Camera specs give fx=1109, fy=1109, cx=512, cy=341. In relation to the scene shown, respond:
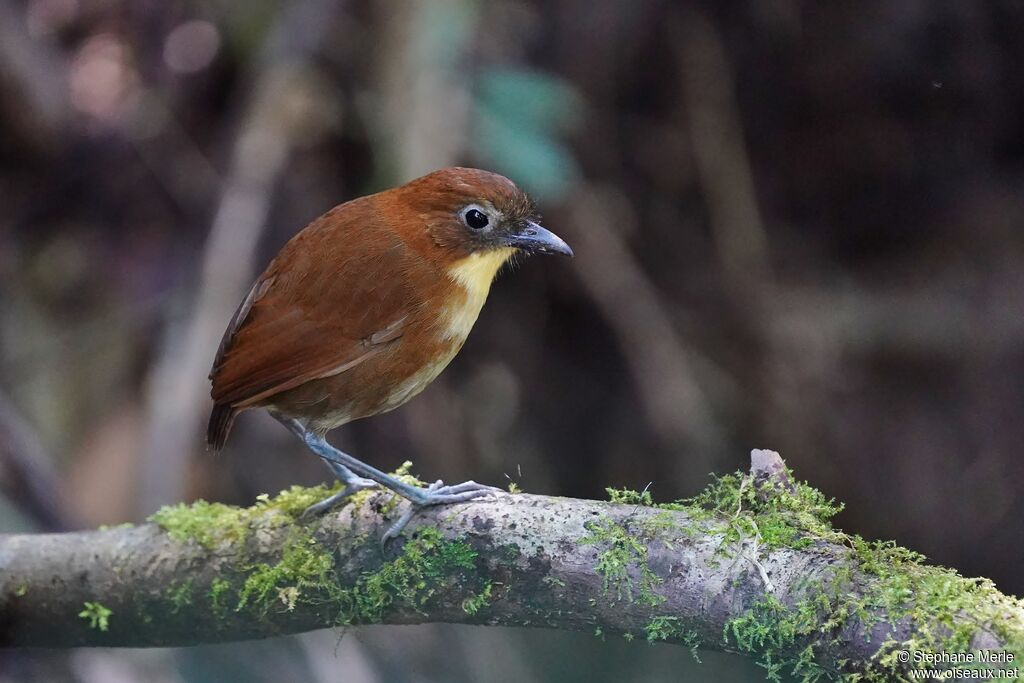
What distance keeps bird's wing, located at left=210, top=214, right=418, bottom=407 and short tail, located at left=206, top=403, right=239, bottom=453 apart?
29mm

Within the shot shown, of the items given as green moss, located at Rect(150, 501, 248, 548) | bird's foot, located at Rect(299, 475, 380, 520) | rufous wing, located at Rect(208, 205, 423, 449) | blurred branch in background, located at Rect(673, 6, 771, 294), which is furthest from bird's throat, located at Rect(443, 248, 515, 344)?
blurred branch in background, located at Rect(673, 6, 771, 294)

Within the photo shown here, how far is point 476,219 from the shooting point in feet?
9.89

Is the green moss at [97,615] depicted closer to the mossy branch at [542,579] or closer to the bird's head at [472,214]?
the mossy branch at [542,579]

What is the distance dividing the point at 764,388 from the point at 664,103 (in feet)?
4.75

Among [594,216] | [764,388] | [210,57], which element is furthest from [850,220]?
[210,57]

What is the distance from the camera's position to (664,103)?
17.5 feet

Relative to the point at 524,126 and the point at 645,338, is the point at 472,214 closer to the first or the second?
the point at 524,126

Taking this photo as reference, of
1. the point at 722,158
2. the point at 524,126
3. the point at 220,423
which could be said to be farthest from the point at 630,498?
the point at 722,158

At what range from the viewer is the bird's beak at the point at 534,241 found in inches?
121

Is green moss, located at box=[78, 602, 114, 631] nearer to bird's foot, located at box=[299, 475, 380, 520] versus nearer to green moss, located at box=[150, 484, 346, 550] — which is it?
green moss, located at box=[150, 484, 346, 550]

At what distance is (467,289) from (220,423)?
75 centimetres

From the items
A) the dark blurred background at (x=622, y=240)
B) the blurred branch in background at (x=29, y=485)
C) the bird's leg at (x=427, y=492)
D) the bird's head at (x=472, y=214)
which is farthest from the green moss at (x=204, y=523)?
the dark blurred background at (x=622, y=240)

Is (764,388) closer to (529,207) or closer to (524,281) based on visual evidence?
(524,281)

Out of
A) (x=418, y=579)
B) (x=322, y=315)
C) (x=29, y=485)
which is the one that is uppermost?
(x=322, y=315)
